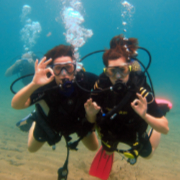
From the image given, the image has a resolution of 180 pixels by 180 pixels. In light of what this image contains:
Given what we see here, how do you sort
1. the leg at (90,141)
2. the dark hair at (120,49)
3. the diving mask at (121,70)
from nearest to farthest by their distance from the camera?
the diving mask at (121,70)
the dark hair at (120,49)
the leg at (90,141)

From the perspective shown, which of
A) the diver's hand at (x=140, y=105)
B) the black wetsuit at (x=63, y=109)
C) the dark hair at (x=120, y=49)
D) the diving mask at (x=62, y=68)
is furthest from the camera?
the black wetsuit at (x=63, y=109)

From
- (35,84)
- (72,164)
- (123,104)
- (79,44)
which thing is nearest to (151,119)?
(123,104)

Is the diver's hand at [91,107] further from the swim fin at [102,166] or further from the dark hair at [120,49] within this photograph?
the swim fin at [102,166]

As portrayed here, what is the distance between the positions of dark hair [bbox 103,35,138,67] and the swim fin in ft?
9.35

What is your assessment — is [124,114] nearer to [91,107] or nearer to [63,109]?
[91,107]

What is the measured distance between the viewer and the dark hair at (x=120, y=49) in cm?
287

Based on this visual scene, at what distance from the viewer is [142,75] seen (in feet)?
9.34

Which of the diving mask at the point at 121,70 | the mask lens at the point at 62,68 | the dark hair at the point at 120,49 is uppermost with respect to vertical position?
the dark hair at the point at 120,49

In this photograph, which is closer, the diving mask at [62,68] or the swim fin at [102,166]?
the diving mask at [62,68]

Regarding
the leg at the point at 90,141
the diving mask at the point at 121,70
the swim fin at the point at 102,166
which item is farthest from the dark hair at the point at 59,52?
the swim fin at the point at 102,166

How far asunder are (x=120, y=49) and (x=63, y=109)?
72.3 inches

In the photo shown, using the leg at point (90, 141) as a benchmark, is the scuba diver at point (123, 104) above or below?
above

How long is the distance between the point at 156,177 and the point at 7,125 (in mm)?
9563

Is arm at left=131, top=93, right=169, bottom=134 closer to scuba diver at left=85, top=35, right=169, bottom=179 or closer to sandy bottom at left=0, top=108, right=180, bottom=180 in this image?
scuba diver at left=85, top=35, right=169, bottom=179
